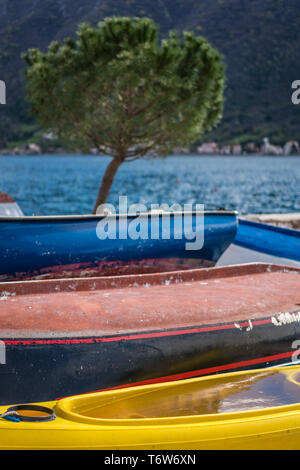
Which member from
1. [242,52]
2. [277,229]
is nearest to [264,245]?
[277,229]

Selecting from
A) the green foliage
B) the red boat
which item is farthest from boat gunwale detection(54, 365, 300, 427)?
the green foliage

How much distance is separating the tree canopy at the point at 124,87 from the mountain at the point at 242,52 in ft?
436

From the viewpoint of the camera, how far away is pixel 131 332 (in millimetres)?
5039

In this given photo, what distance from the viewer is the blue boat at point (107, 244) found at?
7.93m

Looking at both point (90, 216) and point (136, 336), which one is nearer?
point (136, 336)

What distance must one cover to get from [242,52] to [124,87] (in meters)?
160

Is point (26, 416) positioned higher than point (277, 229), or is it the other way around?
point (277, 229)

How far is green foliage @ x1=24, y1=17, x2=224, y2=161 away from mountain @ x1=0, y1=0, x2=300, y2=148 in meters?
133

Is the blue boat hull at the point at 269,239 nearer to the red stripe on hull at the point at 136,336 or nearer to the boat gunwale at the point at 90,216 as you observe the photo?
the boat gunwale at the point at 90,216

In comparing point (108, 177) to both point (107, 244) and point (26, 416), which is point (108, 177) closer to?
point (107, 244)

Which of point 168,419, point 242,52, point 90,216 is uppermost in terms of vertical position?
point 242,52

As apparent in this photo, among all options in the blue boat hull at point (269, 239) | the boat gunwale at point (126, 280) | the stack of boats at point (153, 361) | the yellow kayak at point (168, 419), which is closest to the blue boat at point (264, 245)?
the blue boat hull at point (269, 239)
